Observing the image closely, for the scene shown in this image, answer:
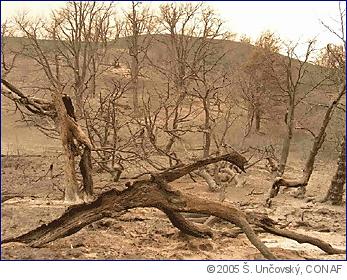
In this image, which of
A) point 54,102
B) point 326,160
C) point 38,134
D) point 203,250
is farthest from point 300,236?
point 38,134

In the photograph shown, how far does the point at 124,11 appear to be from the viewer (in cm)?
2822

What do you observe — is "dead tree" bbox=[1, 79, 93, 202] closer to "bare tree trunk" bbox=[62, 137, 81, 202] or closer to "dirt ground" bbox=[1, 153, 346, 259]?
"bare tree trunk" bbox=[62, 137, 81, 202]

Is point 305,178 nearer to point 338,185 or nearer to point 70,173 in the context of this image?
point 338,185

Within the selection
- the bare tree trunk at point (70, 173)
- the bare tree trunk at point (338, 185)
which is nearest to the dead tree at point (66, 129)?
the bare tree trunk at point (70, 173)

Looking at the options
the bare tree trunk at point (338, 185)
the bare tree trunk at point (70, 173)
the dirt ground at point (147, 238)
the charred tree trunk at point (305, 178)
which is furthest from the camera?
the bare tree trunk at point (338, 185)

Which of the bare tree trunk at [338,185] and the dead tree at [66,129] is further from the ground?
the dead tree at [66,129]

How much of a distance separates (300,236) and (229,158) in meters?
1.56

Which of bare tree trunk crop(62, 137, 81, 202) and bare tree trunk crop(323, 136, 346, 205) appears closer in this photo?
bare tree trunk crop(62, 137, 81, 202)

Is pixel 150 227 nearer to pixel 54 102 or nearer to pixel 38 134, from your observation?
pixel 54 102

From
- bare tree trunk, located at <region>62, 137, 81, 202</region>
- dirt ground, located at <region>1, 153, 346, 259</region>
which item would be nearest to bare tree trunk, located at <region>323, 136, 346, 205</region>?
dirt ground, located at <region>1, 153, 346, 259</region>

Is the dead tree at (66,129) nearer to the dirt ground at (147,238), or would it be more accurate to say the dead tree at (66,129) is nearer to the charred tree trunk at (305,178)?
the dirt ground at (147,238)

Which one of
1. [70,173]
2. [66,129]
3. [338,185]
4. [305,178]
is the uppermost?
[66,129]

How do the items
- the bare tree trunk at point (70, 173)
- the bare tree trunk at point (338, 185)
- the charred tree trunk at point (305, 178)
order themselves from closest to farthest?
1. the bare tree trunk at point (70, 173)
2. the charred tree trunk at point (305, 178)
3. the bare tree trunk at point (338, 185)

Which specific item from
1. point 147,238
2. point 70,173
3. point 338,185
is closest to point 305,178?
point 338,185
